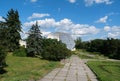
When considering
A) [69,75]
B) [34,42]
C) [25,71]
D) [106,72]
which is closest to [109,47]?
[34,42]

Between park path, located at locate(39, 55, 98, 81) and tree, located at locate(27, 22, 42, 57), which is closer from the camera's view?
park path, located at locate(39, 55, 98, 81)

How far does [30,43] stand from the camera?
4856cm

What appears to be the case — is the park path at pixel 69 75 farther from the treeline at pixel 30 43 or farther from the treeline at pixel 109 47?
the treeline at pixel 109 47

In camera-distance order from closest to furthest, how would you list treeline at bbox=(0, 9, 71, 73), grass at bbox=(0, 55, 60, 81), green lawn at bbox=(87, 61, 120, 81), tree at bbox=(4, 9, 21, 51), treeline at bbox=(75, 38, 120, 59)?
grass at bbox=(0, 55, 60, 81), green lawn at bbox=(87, 61, 120, 81), treeline at bbox=(0, 9, 71, 73), tree at bbox=(4, 9, 21, 51), treeline at bbox=(75, 38, 120, 59)

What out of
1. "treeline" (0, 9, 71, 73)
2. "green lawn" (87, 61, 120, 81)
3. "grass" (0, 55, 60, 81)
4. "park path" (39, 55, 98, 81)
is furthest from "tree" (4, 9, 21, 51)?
"park path" (39, 55, 98, 81)

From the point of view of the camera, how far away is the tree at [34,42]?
48.2m

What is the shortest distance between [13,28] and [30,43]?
26.4ft

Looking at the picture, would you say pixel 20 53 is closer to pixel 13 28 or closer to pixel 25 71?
pixel 13 28

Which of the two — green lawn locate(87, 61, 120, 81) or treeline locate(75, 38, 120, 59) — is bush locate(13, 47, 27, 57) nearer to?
green lawn locate(87, 61, 120, 81)

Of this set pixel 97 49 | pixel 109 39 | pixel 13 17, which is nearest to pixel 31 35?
pixel 13 17

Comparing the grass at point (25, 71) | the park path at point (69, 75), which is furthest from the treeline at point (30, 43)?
the park path at point (69, 75)

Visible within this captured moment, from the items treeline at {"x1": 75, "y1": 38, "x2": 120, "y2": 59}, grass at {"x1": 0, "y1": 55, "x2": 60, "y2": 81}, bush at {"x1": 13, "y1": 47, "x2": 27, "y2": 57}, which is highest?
treeline at {"x1": 75, "y1": 38, "x2": 120, "y2": 59}


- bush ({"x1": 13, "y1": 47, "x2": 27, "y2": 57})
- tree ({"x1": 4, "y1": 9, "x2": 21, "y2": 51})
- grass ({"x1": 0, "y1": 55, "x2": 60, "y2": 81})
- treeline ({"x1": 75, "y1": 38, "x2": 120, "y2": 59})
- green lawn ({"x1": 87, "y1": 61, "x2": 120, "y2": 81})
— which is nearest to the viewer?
grass ({"x1": 0, "y1": 55, "x2": 60, "y2": 81})

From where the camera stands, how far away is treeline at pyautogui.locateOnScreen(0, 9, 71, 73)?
42656 millimetres
